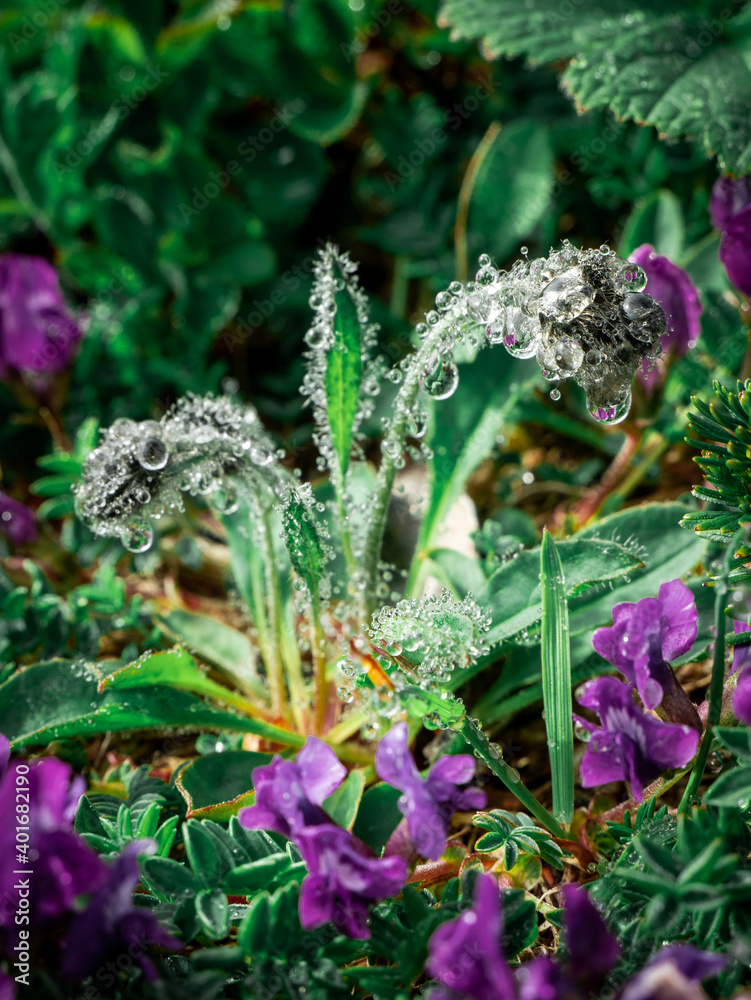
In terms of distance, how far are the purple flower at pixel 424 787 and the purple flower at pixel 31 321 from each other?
156cm

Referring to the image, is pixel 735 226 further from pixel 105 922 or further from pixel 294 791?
pixel 105 922

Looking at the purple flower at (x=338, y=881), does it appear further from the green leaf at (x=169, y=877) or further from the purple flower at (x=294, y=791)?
the green leaf at (x=169, y=877)

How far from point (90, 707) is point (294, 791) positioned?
22.7 inches

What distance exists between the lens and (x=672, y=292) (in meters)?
1.56

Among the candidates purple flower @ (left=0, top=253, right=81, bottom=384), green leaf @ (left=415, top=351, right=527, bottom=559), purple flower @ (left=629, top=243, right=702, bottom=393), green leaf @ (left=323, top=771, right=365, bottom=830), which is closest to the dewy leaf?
purple flower @ (left=629, top=243, right=702, bottom=393)

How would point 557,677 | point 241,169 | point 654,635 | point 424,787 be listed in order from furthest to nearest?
point 241,169 → point 557,677 → point 654,635 → point 424,787

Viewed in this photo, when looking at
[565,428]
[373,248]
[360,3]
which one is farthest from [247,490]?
[360,3]

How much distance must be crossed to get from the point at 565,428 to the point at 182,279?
45.7 inches

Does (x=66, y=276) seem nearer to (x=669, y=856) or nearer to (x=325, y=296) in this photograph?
(x=325, y=296)

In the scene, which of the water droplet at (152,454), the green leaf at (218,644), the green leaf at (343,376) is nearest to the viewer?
the water droplet at (152,454)

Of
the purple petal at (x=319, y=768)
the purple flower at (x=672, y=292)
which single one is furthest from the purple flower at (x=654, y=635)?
the purple flower at (x=672, y=292)

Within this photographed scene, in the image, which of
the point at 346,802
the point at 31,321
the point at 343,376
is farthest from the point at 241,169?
the point at 346,802

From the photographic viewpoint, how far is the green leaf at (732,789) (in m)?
0.94

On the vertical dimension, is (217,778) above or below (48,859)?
below
